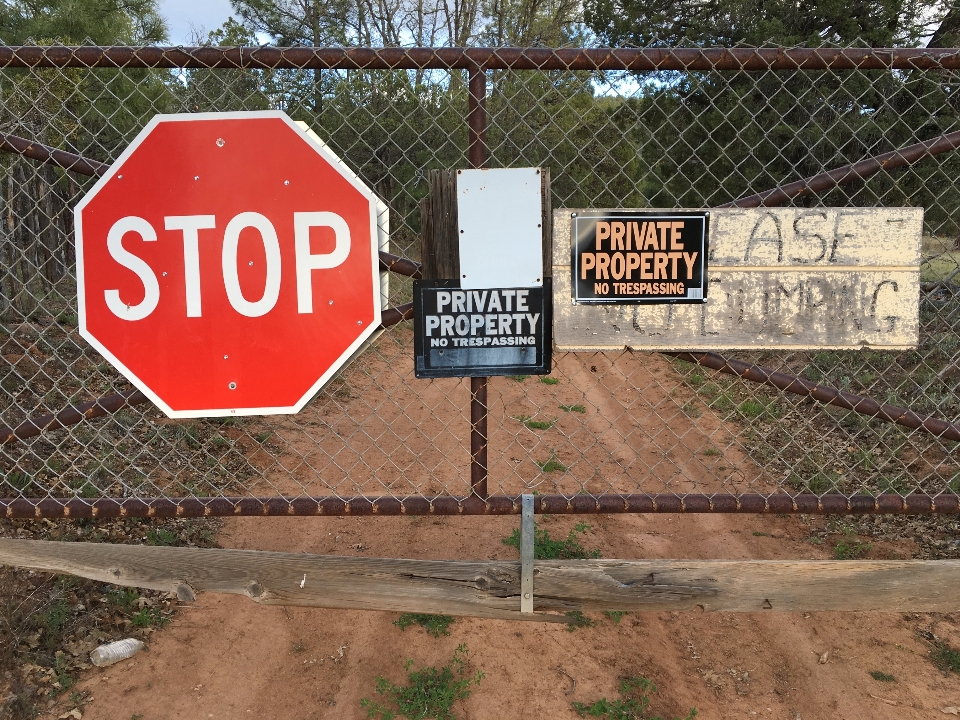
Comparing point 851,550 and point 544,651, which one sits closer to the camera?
point 544,651

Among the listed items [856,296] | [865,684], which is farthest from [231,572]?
[865,684]

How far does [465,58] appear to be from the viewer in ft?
8.45

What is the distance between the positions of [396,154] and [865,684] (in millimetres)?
5643

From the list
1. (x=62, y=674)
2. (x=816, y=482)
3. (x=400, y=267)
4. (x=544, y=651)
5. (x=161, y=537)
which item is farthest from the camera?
(x=816, y=482)

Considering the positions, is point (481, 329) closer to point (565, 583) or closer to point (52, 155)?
point (565, 583)

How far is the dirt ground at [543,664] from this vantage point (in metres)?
3.34

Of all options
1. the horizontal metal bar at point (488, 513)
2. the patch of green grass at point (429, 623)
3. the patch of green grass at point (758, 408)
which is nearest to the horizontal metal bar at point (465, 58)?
the horizontal metal bar at point (488, 513)

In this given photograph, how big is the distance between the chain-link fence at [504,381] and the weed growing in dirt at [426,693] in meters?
0.86

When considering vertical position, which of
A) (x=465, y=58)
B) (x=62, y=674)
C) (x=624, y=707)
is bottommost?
(x=624, y=707)

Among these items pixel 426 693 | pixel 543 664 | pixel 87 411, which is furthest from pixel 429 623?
pixel 87 411

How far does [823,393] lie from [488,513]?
1.30 meters

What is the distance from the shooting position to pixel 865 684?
11.4 ft

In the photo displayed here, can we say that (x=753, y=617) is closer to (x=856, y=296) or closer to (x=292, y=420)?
(x=856, y=296)

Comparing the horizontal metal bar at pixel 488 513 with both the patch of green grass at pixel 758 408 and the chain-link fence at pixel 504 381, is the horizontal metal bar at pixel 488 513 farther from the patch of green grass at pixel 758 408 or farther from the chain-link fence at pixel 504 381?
the patch of green grass at pixel 758 408
